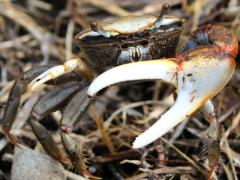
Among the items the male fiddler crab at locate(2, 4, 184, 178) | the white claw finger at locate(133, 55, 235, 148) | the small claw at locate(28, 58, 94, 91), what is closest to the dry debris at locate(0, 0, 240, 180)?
the male fiddler crab at locate(2, 4, 184, 178)

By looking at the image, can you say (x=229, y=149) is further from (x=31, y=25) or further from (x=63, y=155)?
(x=31, y=25)

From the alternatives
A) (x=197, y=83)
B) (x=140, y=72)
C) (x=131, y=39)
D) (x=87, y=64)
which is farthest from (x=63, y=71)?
(x=197, y=83)

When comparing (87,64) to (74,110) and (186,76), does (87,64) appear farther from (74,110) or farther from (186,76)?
(186,76)

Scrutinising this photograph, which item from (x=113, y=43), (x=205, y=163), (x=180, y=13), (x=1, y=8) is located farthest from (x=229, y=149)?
(x=1, y=8)

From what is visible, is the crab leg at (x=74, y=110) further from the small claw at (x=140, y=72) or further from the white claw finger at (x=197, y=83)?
the white claw finger at (x=197, y=83)

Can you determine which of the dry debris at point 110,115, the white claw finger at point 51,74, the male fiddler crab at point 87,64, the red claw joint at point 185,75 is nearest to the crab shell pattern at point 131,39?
the male fiddler crab at point 87,64

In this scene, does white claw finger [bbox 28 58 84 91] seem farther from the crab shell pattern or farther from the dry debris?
the dry debris
